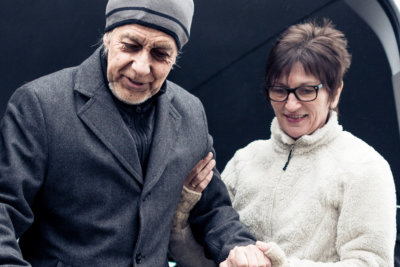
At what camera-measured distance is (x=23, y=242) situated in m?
2.07

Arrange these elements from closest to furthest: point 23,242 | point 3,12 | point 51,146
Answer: point 51,146 < point 23,242 < point 3,12

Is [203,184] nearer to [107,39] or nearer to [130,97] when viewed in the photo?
[130,97]

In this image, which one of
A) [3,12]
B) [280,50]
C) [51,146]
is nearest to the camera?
[51,146]

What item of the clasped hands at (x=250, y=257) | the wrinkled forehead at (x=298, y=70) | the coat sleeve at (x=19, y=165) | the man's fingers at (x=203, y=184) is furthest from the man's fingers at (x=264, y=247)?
the coat sleeve at (x=19, y=165)

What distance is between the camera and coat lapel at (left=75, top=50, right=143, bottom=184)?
78.2 inches

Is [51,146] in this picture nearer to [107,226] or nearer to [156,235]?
[107,226]

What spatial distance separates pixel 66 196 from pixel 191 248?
68cm

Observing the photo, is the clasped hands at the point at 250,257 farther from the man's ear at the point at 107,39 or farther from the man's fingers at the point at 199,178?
the man's ear at the point at 107,39

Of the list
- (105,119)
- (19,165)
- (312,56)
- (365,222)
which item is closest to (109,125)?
(105,119)

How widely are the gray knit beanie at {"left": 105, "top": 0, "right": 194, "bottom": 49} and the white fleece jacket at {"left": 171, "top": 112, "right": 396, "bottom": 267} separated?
0.64 metres

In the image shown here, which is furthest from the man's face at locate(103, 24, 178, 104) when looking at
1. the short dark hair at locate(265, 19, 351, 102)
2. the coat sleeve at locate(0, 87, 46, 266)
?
the short dark hair at locate(265, 19, 351, 102)

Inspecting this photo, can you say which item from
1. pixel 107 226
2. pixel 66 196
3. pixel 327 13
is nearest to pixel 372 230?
pixel 107 226

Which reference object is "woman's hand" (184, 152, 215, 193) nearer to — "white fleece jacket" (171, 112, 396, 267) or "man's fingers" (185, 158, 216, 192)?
"man's fingers" (185, 158, 216, 192)

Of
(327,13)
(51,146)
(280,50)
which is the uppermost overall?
(327,13)
